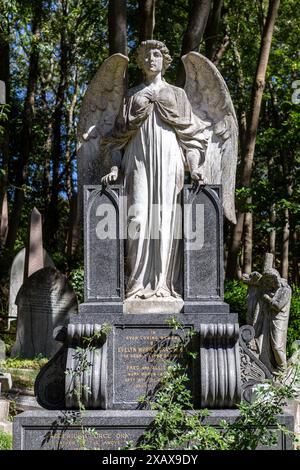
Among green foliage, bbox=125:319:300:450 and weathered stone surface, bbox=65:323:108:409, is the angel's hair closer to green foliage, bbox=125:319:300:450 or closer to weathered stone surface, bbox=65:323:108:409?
weathered stone surface, bbox=65:323:108:409

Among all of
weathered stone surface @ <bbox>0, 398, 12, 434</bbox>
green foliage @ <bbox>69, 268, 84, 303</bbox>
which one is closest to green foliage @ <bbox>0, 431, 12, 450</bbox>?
weathered stone surface @ <bbox>0, 398, 12, 434</bbox>

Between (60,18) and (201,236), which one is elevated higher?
A: (60,18)

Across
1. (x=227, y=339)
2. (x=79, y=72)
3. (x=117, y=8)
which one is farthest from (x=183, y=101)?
(x=79, y=72)

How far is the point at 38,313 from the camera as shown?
15.1m

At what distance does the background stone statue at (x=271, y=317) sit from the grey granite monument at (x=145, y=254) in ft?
15.6

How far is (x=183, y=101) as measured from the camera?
8.08 metres

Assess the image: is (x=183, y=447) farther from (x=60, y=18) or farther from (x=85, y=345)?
(x=60, y=18)

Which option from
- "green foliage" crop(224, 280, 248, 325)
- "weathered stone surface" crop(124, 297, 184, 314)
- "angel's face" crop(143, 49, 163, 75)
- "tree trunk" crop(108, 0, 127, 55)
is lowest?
"green foliage" crop(224, 280, 248, 325)

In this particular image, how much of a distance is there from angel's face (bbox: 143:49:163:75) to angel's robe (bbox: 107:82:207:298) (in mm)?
190

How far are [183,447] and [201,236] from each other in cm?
211

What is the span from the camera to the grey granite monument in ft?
23.1

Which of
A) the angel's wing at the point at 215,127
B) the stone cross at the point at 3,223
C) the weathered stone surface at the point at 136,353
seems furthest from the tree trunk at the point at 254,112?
the weathered stone surface at the point at 136,353

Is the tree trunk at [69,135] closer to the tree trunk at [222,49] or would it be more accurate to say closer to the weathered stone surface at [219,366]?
the tree trunk at [222,49]

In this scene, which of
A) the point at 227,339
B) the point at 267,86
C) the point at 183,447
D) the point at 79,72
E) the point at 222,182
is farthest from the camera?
the point at 79,72
